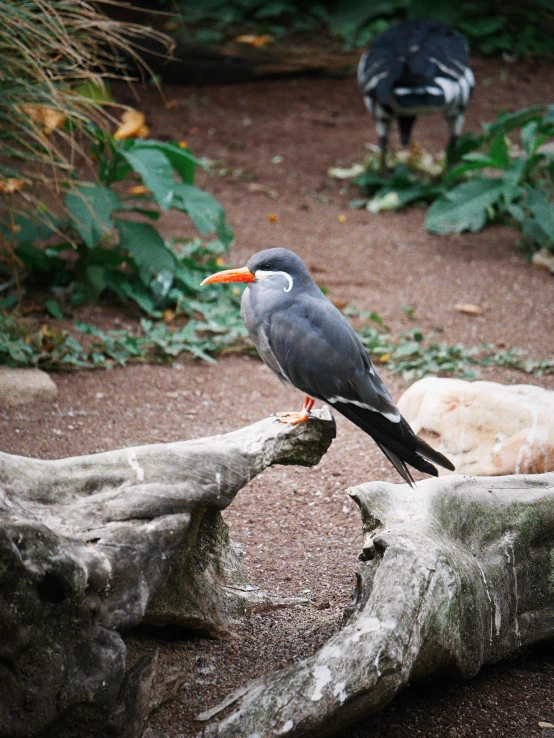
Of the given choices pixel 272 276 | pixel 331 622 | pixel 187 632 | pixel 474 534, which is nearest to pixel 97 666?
pixel 187 632

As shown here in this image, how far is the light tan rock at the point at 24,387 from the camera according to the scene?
396 cm

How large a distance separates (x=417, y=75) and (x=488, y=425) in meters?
4.36

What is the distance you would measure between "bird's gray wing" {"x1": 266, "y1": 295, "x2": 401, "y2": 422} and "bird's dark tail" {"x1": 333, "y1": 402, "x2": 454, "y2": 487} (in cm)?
8

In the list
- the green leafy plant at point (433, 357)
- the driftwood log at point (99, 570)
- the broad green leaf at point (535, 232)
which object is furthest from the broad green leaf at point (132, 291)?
the broad green leaf at point (535, 232)

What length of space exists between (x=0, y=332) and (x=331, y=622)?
2.50 metres

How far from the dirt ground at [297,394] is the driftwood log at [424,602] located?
16cm

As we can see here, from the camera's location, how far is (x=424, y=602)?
7.15 ft

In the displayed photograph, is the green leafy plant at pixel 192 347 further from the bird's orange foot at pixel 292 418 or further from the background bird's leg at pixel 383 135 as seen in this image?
the background bird's leg at pixel 383 135

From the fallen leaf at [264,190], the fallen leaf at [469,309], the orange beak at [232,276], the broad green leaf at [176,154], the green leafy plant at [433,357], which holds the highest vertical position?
the orange beak at [232,276]

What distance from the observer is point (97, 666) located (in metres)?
1.98

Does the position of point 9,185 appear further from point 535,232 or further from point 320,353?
point 535,232

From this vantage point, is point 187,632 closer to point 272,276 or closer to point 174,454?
point 174,454

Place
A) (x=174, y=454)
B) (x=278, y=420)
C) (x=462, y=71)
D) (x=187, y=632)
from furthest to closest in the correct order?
(x=462, y=71) → (x=278, y=420) → (x=187, y=632) → (x=174, y=454)

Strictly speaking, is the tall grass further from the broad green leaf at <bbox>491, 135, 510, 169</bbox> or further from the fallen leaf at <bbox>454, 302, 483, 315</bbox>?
the broad green leaf at <bbox>491, 135, 510, 169</bbox>
